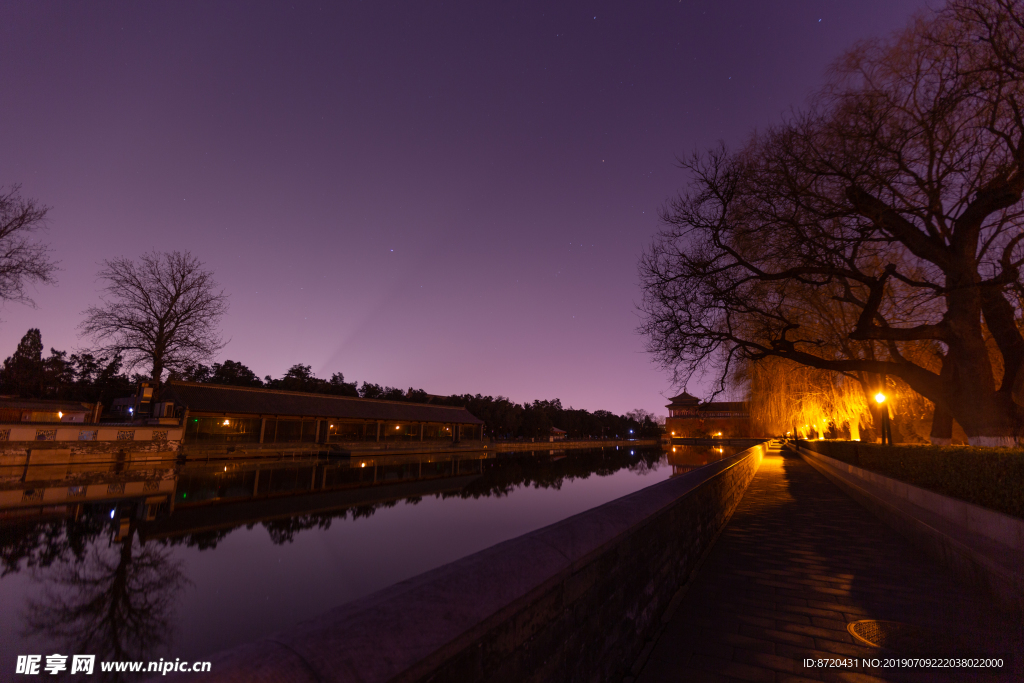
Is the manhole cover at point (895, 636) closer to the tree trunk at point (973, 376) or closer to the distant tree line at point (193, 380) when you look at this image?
the tree trunk at point (973, 376)

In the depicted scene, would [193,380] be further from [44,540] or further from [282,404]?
[44,540]

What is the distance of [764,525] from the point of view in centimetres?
874

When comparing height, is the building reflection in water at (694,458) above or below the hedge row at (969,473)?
below

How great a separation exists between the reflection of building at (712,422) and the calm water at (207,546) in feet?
217

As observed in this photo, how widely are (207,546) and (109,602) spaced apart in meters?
3.26

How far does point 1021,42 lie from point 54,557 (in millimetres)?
19713

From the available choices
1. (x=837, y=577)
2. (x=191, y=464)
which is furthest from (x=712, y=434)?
(x=837, y=577)

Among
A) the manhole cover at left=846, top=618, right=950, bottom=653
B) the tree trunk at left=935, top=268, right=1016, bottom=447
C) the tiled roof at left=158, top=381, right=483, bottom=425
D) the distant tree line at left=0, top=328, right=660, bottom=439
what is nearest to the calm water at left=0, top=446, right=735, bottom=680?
the manhole cover at left=846, top=618, right=950, bottom=653

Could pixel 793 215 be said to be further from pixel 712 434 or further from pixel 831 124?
pixel 712 434

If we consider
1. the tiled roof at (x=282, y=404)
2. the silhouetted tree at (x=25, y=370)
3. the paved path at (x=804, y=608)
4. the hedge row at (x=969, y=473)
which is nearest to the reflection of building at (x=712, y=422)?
the tiled roof at (x=282, y=404)

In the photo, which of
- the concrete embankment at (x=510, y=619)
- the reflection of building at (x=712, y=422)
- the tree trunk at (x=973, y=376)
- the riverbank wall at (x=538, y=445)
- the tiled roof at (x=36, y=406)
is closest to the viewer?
the concrete embankment at (x=510, y=619)

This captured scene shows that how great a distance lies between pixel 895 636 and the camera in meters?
3.93

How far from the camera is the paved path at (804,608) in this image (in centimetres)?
346

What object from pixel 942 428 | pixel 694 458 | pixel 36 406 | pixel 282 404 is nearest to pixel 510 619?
pixel 942 428
